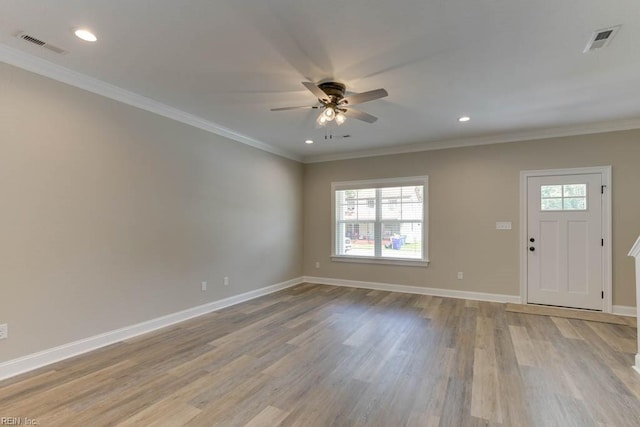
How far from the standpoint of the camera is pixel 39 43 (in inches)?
101

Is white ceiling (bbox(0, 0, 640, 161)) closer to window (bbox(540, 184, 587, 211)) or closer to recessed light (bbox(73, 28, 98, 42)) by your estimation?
recessed light (bbox(73, 28, 98, 42))

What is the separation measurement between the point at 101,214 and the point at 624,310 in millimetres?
6848

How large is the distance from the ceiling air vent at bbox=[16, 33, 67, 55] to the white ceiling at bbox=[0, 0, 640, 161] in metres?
0.06

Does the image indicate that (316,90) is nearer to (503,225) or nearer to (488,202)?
(488,202)

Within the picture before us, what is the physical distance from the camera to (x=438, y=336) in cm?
362

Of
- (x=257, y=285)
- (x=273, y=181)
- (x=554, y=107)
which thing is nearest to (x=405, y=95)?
(x=554, y=107)

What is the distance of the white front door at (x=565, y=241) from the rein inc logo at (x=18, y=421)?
5970 mm

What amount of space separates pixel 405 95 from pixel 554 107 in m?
1.99

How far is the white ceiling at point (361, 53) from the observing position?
2.13 m

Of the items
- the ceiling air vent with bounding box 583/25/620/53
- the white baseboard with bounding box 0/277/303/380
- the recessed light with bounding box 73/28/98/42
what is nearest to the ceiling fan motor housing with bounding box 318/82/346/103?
the recessed light with bounding box 73/28/98/42

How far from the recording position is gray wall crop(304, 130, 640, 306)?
4.47m

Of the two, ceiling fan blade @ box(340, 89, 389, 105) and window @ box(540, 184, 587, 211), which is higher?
ceiling fan blade @ box(340, 89, 389, 105)

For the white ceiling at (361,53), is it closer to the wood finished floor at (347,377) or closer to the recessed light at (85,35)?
the recessed light at (85,35)

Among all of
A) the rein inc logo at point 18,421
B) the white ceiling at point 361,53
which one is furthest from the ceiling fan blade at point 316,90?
the rein inc logo at point 18,421
